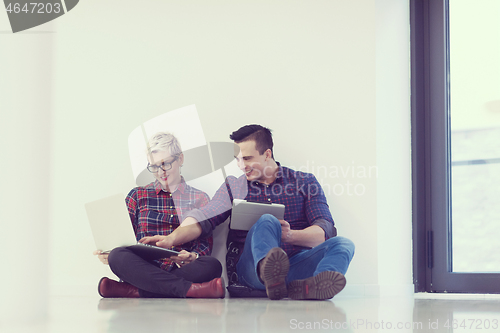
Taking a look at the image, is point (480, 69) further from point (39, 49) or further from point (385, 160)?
point (39, 49)

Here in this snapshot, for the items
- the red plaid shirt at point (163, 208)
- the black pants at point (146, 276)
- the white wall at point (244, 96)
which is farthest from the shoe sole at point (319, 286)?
the white wall at point (244, 96)

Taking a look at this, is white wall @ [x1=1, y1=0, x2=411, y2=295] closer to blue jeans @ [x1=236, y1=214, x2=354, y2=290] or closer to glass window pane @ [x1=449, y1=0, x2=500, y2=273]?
glass window pane @ [x1=449, y1=0, x2=500, y2=273]

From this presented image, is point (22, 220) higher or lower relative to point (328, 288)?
higher

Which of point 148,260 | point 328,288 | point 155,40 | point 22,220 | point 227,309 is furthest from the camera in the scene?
point 155,40

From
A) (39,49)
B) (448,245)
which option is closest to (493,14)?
(448,245)

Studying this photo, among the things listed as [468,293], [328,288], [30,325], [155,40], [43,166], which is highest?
[155,40]

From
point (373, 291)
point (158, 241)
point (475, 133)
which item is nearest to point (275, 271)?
point (158, 241)

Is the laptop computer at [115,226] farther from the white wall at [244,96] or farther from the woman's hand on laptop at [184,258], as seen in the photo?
the white wall at [244,96]

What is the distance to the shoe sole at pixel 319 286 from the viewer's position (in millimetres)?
1821

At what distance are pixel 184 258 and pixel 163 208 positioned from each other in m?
0.38

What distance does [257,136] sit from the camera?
2555 mm

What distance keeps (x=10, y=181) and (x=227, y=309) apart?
870 mm

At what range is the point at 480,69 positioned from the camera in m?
2.68

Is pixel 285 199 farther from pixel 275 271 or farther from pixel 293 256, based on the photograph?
pixel 275 271
